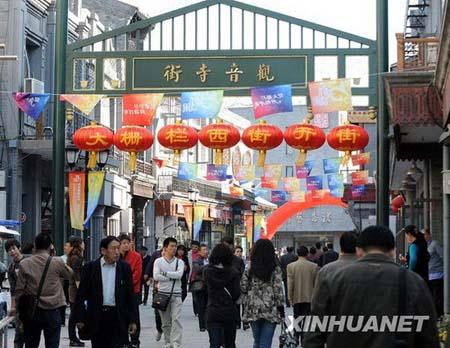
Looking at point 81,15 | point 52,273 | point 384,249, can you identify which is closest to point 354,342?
point 384,249

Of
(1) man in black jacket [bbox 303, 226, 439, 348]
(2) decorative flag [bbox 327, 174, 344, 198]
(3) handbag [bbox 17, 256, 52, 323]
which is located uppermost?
(2) decorative flag [bbox 327, 174, 344, 198]

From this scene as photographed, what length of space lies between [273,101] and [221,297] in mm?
7137

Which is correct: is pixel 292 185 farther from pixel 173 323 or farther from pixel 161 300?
pixel 161 300

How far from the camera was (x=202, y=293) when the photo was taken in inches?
784

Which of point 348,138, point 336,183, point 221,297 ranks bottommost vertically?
point 221,297

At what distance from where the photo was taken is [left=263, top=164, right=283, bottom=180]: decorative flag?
35.5 metres

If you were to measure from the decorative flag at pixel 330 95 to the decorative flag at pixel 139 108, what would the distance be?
298 centimetres

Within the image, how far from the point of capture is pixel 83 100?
19.6 m

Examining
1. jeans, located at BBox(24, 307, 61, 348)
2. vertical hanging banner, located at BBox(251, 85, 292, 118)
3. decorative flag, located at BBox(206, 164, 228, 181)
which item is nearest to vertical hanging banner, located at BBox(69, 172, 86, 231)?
vertical hanging banner, located at BBox(251, 85, 292, 118)

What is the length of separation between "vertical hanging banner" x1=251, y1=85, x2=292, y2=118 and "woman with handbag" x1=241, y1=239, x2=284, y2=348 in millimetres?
6690

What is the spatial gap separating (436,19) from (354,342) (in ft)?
59.5

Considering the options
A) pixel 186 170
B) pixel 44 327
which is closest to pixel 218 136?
pixel 44 327

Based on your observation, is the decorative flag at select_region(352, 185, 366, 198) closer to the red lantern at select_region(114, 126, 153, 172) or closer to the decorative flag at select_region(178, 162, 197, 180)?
the decorative flag at select_region(178, 162, 197, 180)

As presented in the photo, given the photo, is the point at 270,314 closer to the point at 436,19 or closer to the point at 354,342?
the point at 354,342
